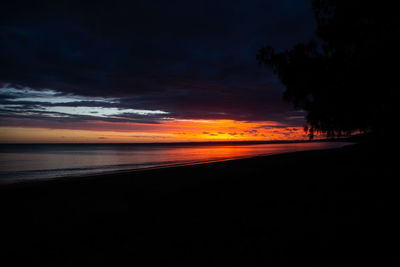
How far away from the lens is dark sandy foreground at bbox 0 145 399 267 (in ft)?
14.1

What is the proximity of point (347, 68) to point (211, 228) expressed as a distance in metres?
9.70

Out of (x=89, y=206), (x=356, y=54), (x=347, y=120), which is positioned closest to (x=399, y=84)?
(x=356, y=54)

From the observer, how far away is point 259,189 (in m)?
9.63

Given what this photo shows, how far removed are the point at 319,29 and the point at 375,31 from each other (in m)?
2.88

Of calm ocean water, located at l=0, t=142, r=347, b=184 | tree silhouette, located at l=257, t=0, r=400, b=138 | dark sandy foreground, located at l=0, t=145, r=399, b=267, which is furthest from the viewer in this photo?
Answer: calm ocean water, located at l=0, t=142, r=347, b=184

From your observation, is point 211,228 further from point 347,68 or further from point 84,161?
point 84,161

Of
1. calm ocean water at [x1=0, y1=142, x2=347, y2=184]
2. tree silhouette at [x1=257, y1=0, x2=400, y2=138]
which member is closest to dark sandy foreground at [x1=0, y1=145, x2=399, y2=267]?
tree silhouette at [x1=257, y1=0, x2=400, y2=138]

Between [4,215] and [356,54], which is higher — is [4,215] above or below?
below

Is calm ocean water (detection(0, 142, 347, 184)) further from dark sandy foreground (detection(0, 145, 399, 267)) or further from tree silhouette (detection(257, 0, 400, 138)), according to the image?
tree silhouette (detection(257, 0, 400, 138))

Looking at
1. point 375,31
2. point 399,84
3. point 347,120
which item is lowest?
point 347,120

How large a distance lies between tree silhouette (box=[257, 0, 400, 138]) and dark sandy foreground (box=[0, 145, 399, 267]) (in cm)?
370

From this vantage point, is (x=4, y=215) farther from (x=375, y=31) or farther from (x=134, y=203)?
(x=375, y=31)

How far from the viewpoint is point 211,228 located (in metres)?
5.59

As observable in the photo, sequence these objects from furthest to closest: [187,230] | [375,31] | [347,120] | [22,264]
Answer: [347,120] → [375,31] → [187,230] → [22,264]
